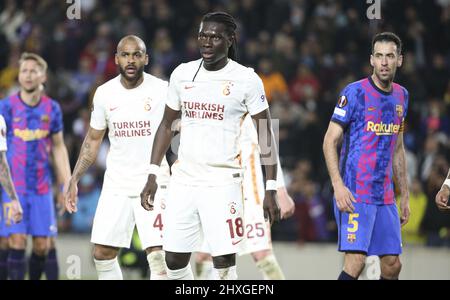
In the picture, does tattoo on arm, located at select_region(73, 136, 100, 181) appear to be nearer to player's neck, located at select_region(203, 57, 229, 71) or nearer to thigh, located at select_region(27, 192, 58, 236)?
player's neck, located at select_region(203, 57, 229, 71)

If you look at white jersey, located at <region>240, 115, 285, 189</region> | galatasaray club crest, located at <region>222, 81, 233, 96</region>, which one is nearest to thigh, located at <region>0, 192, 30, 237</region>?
white jersey, located at <region>240, 115, 285, 189</region>

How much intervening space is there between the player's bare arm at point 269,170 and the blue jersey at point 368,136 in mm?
690

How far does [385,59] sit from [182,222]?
7.13 ft

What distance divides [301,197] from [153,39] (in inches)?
209

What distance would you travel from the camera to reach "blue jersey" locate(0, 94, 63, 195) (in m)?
11.1

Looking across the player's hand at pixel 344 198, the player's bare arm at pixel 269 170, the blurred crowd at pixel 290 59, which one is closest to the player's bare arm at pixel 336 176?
the player's hand at pixel 344 198

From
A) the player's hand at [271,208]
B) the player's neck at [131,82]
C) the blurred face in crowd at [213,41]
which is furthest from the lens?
the player's neck at [131,82]

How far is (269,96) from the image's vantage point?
53.3 feet

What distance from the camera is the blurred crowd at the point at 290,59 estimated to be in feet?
48.7

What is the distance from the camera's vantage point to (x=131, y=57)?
9.35 meters

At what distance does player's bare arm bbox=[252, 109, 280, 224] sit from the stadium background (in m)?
5.50

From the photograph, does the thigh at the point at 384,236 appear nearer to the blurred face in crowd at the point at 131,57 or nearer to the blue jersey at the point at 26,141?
the blurred face in crowd at the point at 131,57
